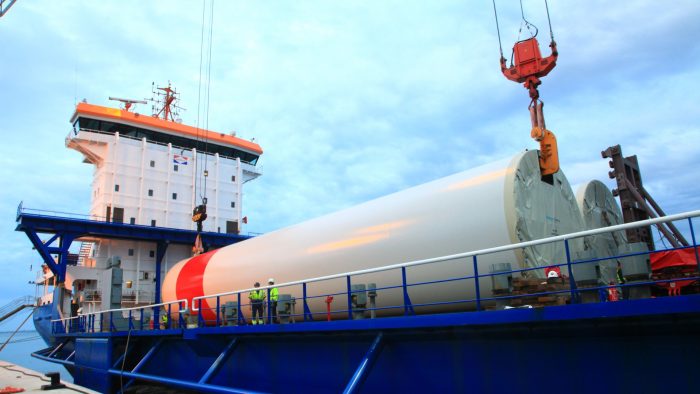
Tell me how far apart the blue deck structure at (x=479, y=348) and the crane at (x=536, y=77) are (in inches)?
108

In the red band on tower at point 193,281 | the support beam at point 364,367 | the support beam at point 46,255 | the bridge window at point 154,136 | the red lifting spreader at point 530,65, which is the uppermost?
the bridge window at point 154,136

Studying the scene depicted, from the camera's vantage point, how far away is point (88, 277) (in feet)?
95.0

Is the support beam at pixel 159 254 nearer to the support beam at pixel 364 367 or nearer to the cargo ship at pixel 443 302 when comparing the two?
the cargo ship at pixel 443 302

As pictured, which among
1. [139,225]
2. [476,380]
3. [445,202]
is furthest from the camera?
[139,225]

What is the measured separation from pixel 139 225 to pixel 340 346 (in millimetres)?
23779

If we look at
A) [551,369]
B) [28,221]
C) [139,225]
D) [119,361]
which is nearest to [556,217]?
[551,369]

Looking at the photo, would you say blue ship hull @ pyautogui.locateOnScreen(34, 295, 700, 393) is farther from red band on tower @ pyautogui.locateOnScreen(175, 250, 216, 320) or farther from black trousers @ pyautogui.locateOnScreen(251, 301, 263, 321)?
red band on tower @ pyautogui.locateOnScreen(175, 250, 216, 320)

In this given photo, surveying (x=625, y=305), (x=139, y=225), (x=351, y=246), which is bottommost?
(x=625, y=305)

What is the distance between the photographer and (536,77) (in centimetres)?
1141

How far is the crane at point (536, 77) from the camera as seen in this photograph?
10.8 meters

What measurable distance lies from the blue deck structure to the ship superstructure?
61.2ft

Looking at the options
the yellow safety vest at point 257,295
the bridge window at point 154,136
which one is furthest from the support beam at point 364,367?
the bridge window at point 154,136

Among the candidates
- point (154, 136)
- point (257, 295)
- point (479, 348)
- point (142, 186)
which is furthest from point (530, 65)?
point (154, 136)

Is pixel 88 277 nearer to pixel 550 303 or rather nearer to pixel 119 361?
pixel 119 361
